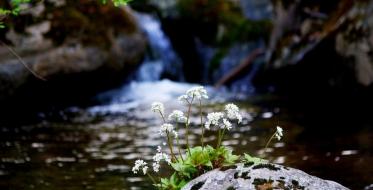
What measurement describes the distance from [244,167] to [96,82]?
12.4 metres

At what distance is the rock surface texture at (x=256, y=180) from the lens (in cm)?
458

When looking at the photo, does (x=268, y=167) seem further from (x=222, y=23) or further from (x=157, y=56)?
(x=222, y=23)

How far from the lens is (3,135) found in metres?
12.3

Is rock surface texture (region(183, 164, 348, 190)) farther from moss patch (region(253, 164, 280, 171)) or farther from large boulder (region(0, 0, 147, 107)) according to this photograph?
large boulder (region(0, 0, 147, 107))

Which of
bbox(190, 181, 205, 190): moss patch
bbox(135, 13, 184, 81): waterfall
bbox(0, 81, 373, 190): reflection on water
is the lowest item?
bbox(190, 181, 205, 190): moss patch

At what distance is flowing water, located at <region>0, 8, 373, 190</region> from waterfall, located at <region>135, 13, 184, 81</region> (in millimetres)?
3615

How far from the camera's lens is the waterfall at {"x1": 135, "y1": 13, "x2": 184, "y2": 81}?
20.5 meters

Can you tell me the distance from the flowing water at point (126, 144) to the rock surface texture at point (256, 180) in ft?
8.00

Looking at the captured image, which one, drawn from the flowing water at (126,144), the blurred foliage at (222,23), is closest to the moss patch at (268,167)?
the flowing water at (126,144)

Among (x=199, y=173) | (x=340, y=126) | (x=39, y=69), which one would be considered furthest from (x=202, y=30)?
(x=199, y=173)

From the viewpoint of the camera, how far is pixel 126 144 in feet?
36.4

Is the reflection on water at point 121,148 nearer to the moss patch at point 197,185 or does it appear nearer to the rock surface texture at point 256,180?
the rock surface texture at point 256,180

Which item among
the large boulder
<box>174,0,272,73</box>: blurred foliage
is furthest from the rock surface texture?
<box>174,0,272,73</box>: blurred foliage

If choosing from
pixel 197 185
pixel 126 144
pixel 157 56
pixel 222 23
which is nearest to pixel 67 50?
pixel 126 144
